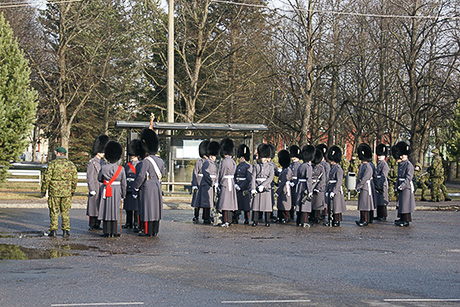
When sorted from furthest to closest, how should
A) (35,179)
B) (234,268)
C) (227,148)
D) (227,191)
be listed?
(35,179)
(227,148)
(227,191)
(234,268)

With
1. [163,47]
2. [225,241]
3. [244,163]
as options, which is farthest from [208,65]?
[225,241]

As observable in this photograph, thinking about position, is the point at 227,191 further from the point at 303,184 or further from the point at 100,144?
the point at 100,144

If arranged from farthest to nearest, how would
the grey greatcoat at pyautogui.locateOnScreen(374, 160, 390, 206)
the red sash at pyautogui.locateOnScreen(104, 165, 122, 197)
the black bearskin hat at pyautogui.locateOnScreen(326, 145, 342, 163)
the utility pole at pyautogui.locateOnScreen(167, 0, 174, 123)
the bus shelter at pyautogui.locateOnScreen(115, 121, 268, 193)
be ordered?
the utility pole at pyautogui.locateOnScreen(167, 0, 174, 123) → the bus shelter at pyautogui.locateOnScreen(115, 121, 268, 193) → the grey greatcoat at pyautogui.locateOnScreen(374, 160, 390, 206) → the black bearskin hat at pyautogui.locateOnScreen(326, 145, 342, 163) → the red sash at pyautogui.locateOnScreen(104, 165, 122, 197)

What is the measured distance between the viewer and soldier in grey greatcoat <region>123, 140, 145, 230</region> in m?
16.7

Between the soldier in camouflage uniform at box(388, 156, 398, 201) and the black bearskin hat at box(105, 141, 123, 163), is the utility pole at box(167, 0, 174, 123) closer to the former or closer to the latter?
the soldier in camouflage uniform at box(388, 156, 398, 201)

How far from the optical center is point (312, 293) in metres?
9.25

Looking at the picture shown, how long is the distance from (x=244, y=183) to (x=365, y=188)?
3.20m

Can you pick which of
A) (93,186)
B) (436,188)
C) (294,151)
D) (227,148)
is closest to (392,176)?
(436,188)

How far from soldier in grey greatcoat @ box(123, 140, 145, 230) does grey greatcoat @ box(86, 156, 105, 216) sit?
2.84 ft

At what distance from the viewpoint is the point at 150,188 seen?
610 inches

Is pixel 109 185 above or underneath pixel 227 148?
underneath

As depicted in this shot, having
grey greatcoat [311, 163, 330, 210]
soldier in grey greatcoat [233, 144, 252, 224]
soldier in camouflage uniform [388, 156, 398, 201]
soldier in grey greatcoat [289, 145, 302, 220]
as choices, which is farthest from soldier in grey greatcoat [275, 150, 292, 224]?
soldier in camouflage uniform [388, 156, 398, 201]

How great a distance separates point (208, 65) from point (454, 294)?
28.1 meters


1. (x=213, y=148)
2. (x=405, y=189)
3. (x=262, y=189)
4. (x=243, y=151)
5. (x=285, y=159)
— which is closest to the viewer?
→ (x=262, y=189)
